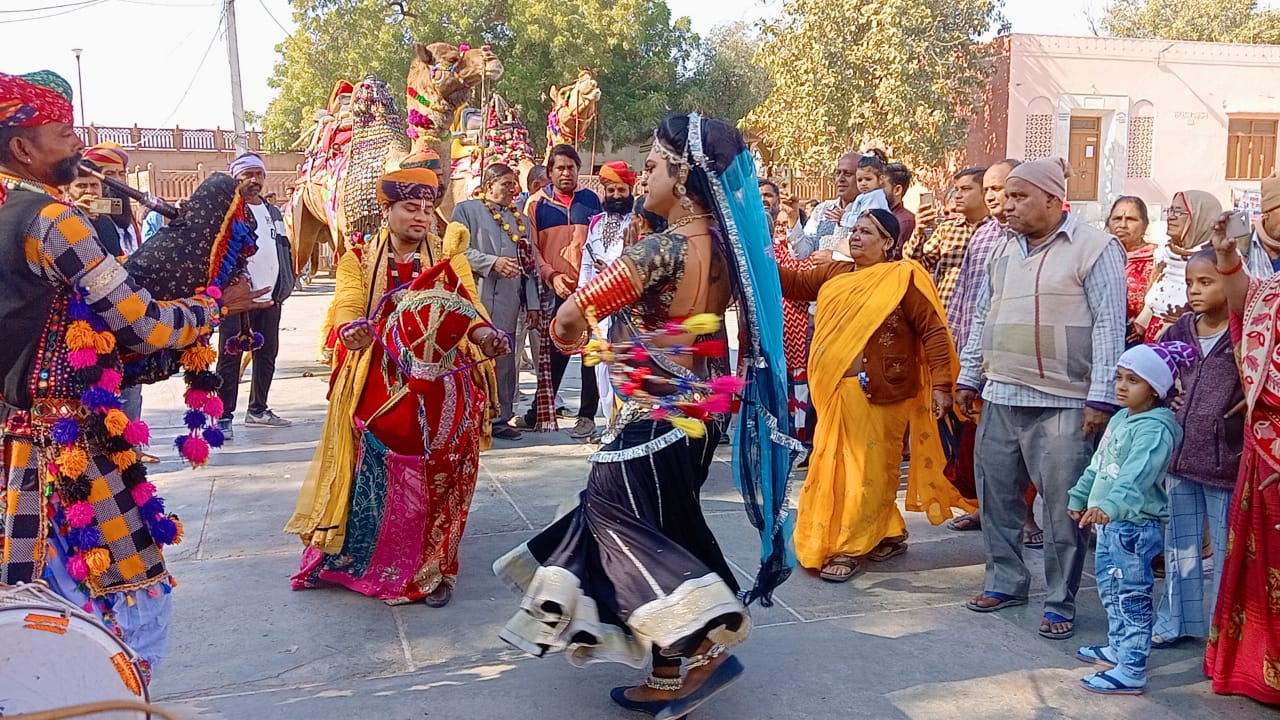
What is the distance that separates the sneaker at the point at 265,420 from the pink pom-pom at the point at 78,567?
531cm

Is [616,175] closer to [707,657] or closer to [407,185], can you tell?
[407,185]

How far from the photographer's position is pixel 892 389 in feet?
16.1

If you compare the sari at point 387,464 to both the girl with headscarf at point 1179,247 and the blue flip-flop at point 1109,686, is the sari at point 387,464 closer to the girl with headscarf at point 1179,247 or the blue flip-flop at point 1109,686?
the blue flip-flop at point 1109,686

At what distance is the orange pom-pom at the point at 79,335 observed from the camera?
2713mm

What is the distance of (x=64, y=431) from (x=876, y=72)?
64.0ft

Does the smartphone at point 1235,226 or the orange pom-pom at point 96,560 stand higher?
the smartphone at point 1235,226

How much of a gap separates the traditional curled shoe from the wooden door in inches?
868

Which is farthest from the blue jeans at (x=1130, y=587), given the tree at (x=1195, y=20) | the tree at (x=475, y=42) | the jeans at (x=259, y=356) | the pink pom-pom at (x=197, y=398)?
the tree at (x=1195, y=20)

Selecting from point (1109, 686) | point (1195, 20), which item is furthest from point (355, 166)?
point (1195, 20)

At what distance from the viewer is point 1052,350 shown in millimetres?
4004

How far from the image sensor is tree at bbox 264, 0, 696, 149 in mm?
25891

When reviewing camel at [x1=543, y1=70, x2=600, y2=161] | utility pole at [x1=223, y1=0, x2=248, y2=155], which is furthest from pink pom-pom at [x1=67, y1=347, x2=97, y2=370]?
utility pole at [x1=223, y1=0, x2=248, y2=155]

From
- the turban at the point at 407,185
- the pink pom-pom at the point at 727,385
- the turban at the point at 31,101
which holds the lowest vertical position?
the pink pom-pom at the point at 727,385

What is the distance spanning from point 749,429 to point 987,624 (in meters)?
1.52
